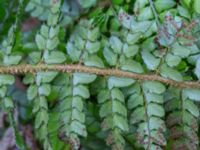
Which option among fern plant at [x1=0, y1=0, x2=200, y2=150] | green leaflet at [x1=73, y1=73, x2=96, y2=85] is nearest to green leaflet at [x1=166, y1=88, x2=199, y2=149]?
fern plant at [x1=0, y1=0, x2=200, y2=150]

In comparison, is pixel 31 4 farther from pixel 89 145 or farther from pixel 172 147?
pixel 172 147

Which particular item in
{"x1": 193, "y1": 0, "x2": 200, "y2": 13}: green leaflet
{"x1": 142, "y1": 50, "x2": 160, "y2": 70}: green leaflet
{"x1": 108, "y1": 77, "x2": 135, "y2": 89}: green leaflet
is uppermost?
{"x1": 193, "y1": 0, "x2": 200, "y2": 13}: green leaflet

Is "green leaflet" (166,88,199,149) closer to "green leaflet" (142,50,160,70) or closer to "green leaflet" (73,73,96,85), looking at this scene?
"green leaflet" (142,50,160,70)

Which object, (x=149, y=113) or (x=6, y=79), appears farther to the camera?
(x=6, y=79)

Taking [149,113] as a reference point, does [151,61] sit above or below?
above

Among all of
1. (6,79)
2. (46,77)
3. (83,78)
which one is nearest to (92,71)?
(83,78)

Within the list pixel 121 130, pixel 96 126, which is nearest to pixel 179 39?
pixel 121 130

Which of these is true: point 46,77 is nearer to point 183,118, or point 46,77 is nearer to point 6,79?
point 6,79

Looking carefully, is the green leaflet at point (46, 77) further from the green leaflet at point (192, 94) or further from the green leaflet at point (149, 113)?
the green leaflet at point (192, 94)
